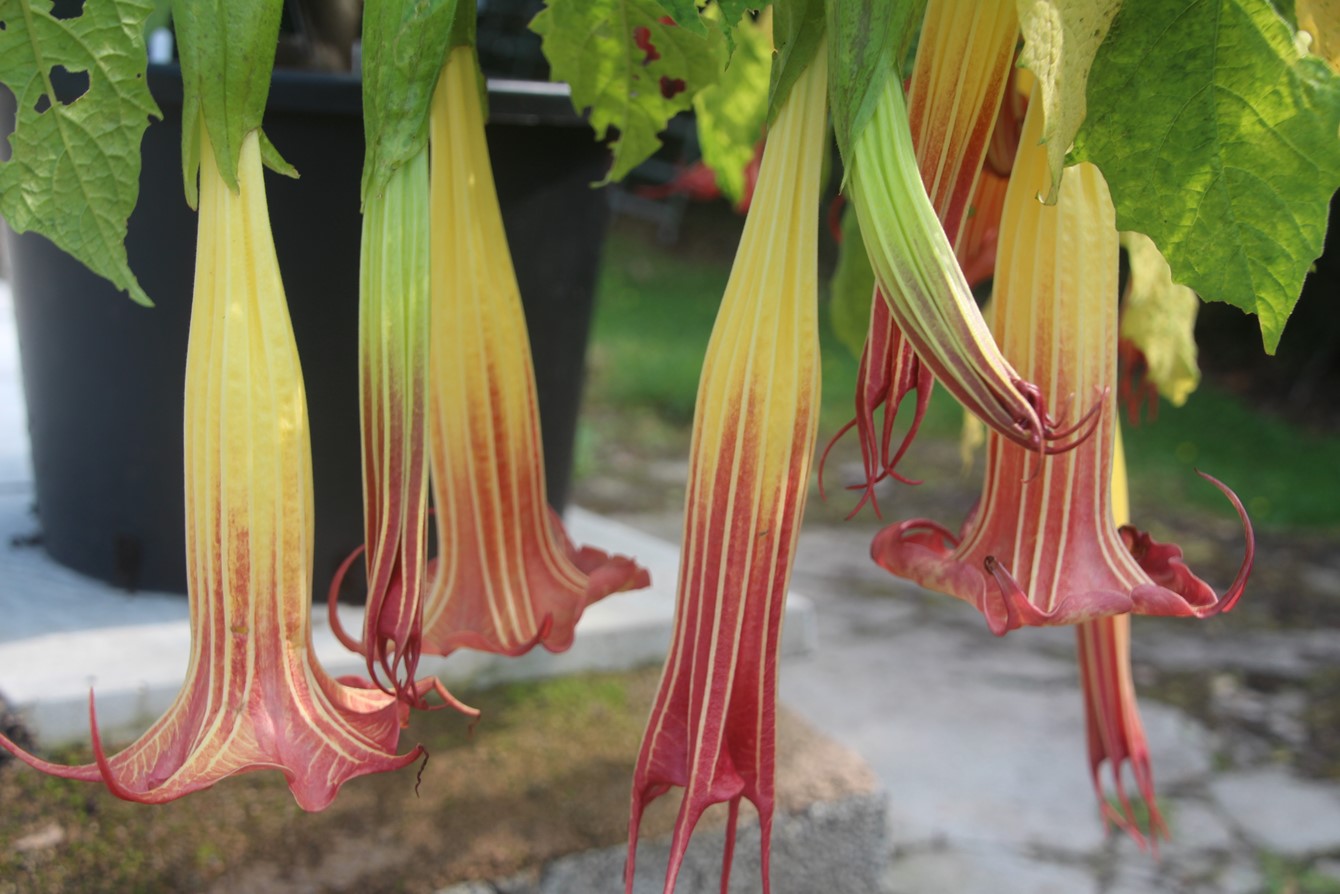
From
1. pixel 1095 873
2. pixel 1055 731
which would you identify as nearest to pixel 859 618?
pixel 1055 731

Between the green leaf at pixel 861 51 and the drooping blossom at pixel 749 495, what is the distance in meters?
0.02

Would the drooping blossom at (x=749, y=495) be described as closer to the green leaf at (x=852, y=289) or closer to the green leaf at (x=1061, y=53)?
the green leaf at (x=1061, y=53)

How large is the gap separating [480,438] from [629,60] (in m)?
0.16

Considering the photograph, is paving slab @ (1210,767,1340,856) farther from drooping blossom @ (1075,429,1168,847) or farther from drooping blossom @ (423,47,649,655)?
drooping blossom @ (423,47,649,655)

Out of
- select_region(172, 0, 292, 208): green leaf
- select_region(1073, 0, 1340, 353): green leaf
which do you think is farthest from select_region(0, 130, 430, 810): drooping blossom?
select_region(1073, 0, 1340, 353): green leaf

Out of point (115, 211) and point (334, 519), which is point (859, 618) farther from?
point (115, 211)

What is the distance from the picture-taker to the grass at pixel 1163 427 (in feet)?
8.62

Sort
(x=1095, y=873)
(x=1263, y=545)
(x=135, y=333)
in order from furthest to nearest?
1. (x=1263, y=545)
2. (x=1095, y=873)
3. (x=135, y=333)

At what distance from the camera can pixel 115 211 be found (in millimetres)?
366

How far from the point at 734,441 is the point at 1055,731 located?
130 cm

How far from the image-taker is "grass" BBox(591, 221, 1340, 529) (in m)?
2.63

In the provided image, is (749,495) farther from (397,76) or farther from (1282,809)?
(1282,809)

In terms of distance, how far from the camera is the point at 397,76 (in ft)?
1.10

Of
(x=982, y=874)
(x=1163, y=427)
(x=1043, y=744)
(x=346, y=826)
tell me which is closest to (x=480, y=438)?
(x=346, y=826)
